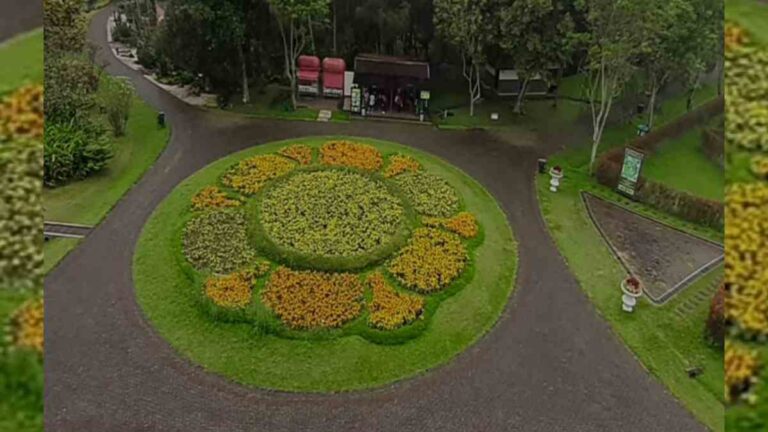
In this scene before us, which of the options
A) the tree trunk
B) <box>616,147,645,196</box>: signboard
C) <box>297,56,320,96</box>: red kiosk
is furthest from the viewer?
<box>297,56,320,96</box>: red kiosk

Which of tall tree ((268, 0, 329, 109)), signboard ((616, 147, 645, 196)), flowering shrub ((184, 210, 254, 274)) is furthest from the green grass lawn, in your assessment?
signboard ((616, 147, 645, 196))

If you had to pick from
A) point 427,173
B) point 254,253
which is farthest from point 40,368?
point 427,173

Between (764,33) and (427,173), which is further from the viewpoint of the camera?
(427,173)

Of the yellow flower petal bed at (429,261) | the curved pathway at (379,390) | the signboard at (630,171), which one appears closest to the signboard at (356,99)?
the yellow flower petal bed at (429,261)

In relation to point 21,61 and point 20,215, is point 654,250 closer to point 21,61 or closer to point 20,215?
point 21,61

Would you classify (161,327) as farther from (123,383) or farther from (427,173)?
(427,173)

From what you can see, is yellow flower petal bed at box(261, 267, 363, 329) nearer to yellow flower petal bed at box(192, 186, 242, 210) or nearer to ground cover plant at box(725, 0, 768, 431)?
yellow flower petal bed at box(192, 186, 242, 210)
